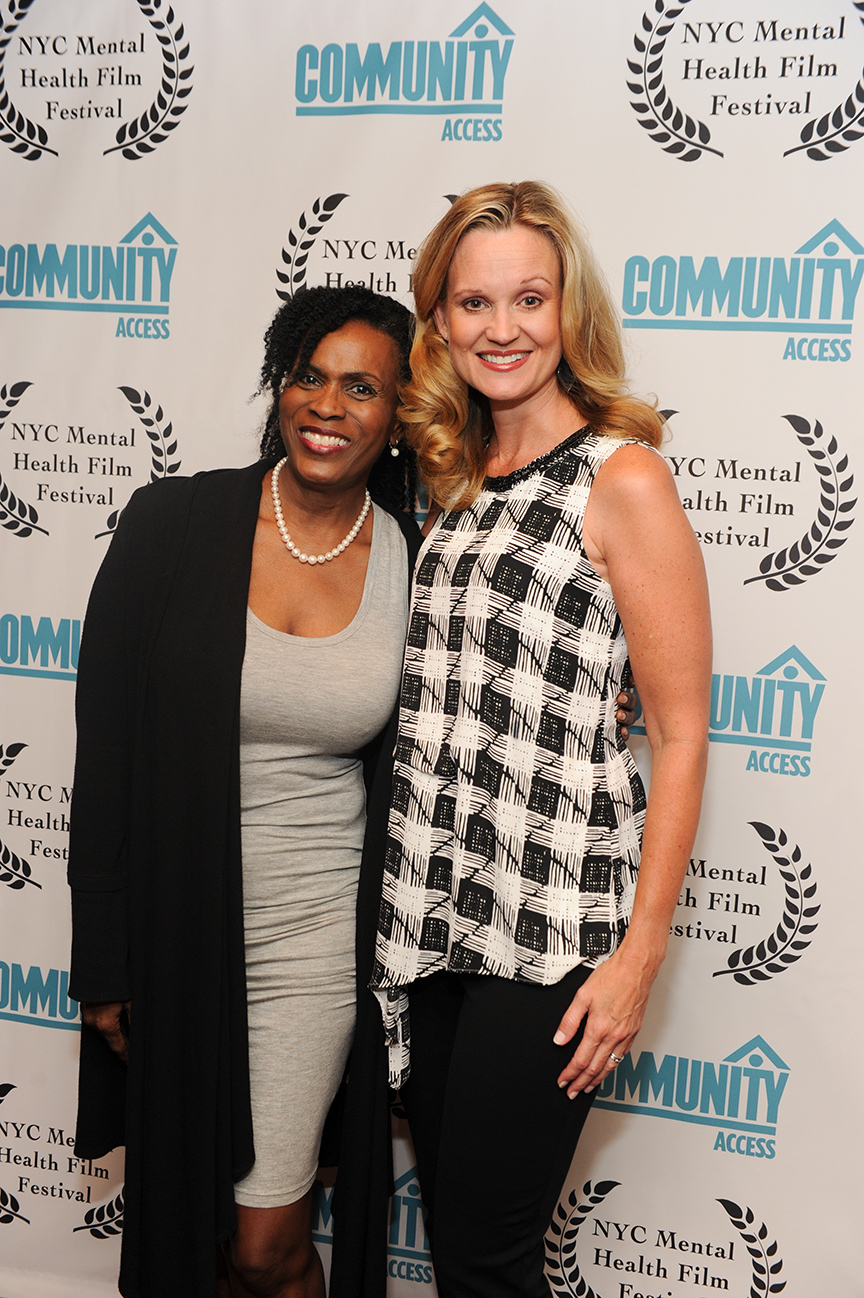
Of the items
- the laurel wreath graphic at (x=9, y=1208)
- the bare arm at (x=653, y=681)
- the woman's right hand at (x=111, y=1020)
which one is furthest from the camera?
the laurel wreath graphic at (x=9, y=1208)

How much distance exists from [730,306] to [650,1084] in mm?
1529

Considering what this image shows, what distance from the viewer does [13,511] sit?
211cm

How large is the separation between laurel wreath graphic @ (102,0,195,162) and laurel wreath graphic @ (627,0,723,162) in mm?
880

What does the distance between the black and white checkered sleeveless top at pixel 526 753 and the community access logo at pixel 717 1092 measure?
772 millimetres

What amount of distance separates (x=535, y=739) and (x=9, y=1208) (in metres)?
1.85

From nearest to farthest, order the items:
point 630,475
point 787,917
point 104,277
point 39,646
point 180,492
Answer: point 630,475 < point 180,492 < point 787,917 < point 104,277 < point 39,646

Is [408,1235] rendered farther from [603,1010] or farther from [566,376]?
[566,376]

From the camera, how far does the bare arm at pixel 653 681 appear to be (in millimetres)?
1285

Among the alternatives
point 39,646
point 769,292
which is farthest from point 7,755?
point 769,292

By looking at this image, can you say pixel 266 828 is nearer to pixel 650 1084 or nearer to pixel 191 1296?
pixel 191 1296

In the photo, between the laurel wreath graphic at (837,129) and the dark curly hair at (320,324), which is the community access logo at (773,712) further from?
the laurel wreath graphic at (837,129)

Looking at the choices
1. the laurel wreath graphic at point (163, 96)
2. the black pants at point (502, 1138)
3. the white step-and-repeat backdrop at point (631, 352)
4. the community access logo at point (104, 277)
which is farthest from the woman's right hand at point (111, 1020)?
the laurel wreath graphic at point (163, 96)

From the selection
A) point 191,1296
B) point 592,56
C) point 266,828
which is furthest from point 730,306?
point 191,1296

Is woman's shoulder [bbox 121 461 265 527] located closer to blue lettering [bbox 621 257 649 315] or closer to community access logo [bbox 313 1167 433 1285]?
blue lettering [bbox 621 257 649 315]
